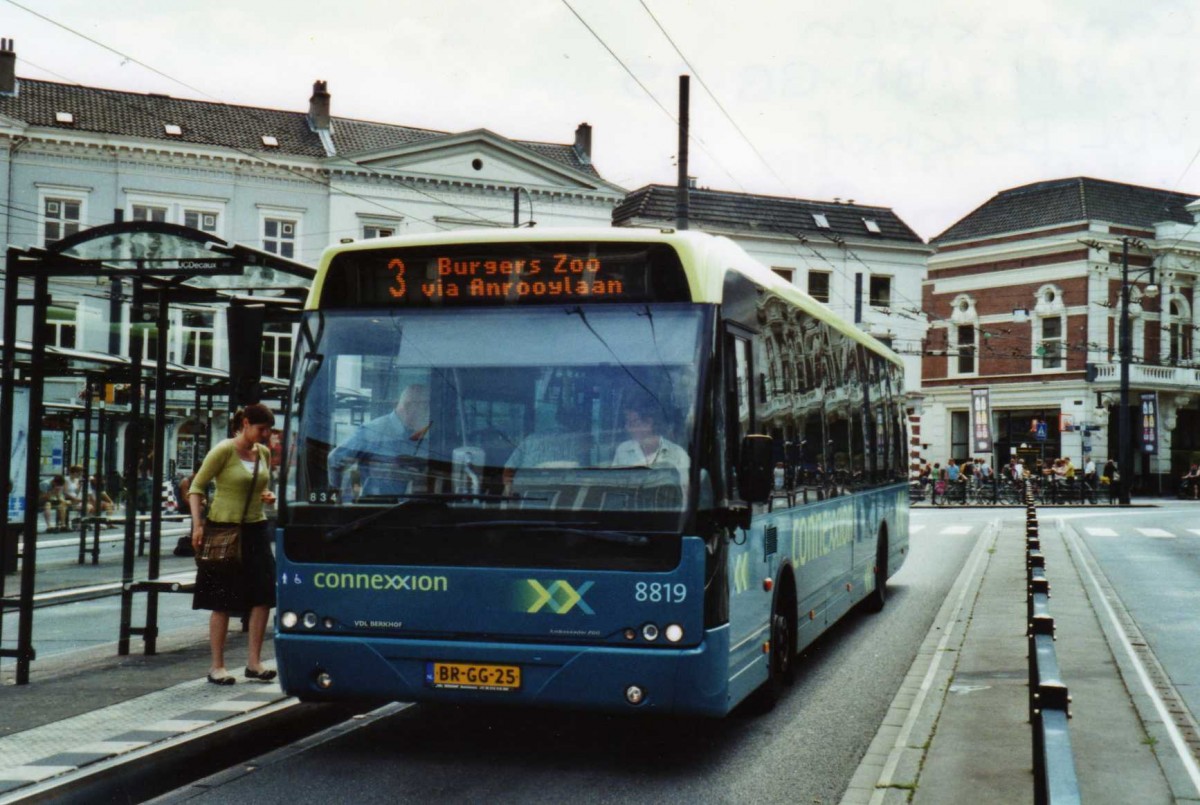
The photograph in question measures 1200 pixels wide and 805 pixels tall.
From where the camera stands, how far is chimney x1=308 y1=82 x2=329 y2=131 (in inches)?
1784

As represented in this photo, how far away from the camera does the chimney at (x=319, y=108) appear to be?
45.3 meters

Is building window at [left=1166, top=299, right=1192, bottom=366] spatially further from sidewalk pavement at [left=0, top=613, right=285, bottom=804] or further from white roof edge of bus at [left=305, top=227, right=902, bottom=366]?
white roof edge of bus at [left=305, top=227, right=902, bottom=366]

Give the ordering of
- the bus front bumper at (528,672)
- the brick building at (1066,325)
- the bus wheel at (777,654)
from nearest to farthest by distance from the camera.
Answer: the bus front bumper at (528,672)
the bus wheel at (777,654)
the brick building at (1066,325)

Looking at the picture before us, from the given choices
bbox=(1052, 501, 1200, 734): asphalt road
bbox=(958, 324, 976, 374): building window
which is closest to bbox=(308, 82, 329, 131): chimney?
bbox=(1052, 501, 1200, 734): asphalt road

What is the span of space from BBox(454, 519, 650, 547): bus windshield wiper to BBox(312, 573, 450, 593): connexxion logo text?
30cm

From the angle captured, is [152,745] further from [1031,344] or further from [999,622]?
[1031,344]

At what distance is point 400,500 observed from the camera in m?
6.53

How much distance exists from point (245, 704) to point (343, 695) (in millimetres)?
1149

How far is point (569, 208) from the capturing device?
48031 millimetres

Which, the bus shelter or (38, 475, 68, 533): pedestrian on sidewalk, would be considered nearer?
the bus shelter

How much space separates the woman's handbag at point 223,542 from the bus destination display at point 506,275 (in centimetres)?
203

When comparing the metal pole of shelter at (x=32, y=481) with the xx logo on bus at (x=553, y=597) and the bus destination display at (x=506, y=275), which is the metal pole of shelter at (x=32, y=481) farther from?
the xx logo on bus at (x=553, y=597)

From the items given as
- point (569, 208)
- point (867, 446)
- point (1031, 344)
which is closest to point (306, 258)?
point (569, 208)

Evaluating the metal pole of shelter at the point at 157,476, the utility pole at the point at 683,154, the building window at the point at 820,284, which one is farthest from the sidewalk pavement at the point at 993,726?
the building window at the point at 820,284
